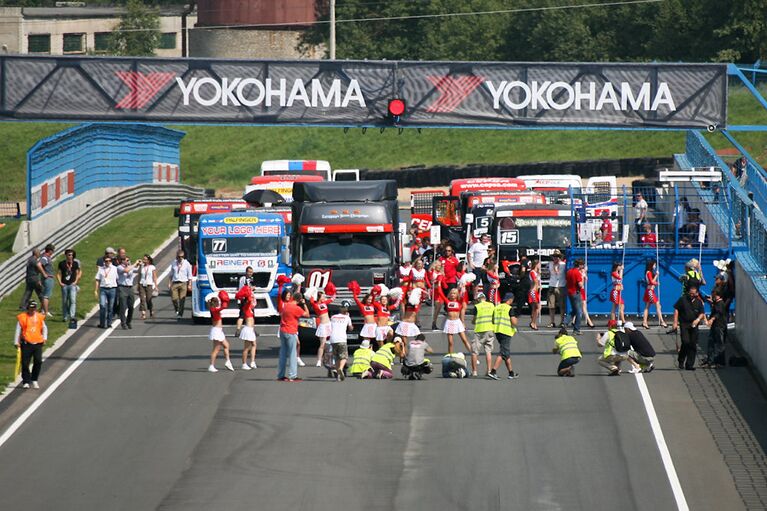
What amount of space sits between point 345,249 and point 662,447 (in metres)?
10.6

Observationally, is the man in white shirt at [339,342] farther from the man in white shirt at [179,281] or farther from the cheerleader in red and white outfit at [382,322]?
the man in white shirt at [179,281]

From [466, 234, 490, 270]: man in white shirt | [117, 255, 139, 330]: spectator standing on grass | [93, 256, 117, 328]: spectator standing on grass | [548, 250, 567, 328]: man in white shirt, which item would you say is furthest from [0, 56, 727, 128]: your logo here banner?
[466, 234, 490, 270]: man in white shirt

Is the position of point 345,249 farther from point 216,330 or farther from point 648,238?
point 648,238

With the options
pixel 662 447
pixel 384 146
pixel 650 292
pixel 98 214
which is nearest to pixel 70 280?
pixel 650 292

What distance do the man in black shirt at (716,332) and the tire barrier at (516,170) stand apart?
37.6 meters

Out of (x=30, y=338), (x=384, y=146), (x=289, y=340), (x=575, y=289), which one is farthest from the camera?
(x=384, y=146)

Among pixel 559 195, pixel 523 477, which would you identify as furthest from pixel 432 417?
pixel 559 195

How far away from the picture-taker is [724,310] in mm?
26781

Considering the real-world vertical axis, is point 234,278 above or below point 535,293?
below

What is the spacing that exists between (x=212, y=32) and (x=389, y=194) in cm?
7092

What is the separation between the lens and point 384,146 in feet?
259

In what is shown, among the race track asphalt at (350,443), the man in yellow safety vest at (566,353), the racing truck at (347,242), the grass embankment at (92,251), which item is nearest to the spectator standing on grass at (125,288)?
the grass embankment at (92,251)

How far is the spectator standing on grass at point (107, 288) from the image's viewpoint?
32.4 metres

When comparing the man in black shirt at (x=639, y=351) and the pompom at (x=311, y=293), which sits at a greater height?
the pompom at (x=311, y=293)
